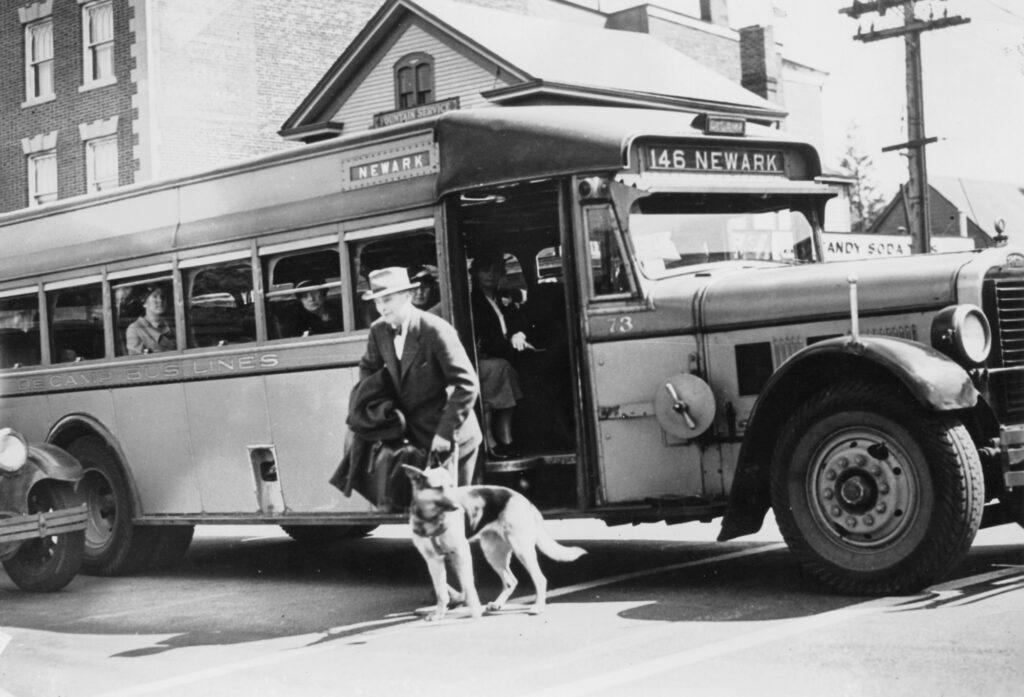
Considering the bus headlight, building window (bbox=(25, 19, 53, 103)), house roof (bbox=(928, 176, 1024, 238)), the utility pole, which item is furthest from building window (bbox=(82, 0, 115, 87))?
house roof (bbox=(928, 176, 1024, 238))

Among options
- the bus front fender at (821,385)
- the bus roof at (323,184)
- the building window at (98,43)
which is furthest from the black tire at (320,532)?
the building window at (98,43)

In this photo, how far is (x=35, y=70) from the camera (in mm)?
30531

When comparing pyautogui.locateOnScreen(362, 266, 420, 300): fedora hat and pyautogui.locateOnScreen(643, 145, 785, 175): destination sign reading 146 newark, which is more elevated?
pyautogui.locateOnScreen(643, 145, 785, 175): destination sign reading 146 newark

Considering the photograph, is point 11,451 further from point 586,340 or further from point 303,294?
point 586,340

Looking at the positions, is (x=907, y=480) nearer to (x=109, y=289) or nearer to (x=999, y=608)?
(x=999, y=608)

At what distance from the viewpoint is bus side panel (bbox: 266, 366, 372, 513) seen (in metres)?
8.96

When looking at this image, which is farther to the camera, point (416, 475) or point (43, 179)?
point (43, 179)

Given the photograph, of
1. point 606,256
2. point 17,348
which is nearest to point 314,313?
point 606,256

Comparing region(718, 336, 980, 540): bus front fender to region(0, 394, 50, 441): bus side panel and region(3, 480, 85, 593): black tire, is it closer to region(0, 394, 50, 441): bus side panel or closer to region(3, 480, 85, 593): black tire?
region(3, 480, 85, 593): black tire

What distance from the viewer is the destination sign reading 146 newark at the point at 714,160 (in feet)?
26.1

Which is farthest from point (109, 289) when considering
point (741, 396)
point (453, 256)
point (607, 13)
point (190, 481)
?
point (607, 13)

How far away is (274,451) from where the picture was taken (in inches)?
369

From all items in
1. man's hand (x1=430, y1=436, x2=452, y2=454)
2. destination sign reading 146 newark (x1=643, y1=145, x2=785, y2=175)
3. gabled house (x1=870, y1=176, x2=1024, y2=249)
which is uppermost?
gabled house (x1=870, y1=176, x2=1024, y2=249)

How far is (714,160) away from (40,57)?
25.3 m
